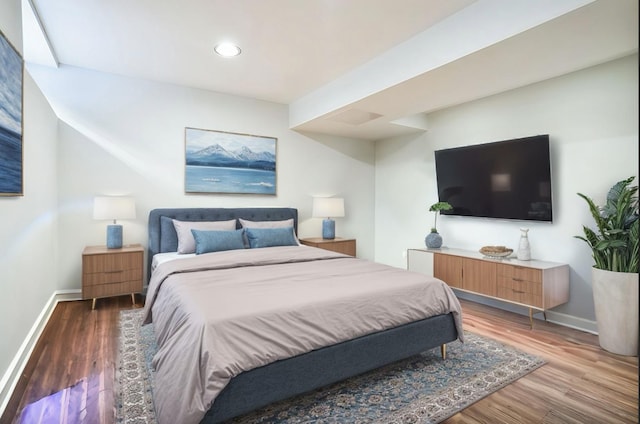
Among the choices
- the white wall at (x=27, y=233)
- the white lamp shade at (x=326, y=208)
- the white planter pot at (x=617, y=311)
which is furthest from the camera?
the white lamp shade at (x=326, y=208)

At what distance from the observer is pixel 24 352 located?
2.29 m

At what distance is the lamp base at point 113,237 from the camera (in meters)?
3.59

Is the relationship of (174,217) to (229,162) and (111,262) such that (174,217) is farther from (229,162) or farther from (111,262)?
(229,162)

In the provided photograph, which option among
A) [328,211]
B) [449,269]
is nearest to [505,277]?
[449,269]

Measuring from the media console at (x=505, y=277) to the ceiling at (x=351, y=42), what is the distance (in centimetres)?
170

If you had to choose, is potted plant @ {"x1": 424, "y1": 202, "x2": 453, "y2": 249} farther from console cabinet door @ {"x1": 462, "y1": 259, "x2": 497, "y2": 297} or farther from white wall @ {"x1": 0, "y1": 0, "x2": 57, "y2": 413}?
white wall @ {"x1": 0, "y1": 0, "x2": 57, "y2": 413}

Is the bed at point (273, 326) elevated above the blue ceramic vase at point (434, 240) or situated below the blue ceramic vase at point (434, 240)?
below

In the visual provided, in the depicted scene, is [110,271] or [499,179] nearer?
[110,271]

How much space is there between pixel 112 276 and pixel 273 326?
8.37 ft

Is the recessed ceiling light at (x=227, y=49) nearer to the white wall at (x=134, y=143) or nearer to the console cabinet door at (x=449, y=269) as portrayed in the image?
the white wall at (x=134, y=143)

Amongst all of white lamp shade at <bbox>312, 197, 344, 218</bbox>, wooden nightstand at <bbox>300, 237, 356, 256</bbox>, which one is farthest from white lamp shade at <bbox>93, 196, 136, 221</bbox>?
white lamp shade at <bbox>312, 197, 344, 218</bbox>

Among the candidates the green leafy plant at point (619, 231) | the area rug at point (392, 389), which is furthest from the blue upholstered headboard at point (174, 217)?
the green leafy plant at point (619, 231)

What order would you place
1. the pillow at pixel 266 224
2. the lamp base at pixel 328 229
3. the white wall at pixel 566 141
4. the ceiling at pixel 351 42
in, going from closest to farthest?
the ceiling at pixel 351 42 → the white wall at pixel 566 141 → the pillow at pixel 266 224 → the lamp base at pixel 328 229

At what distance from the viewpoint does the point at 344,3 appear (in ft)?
7.82
